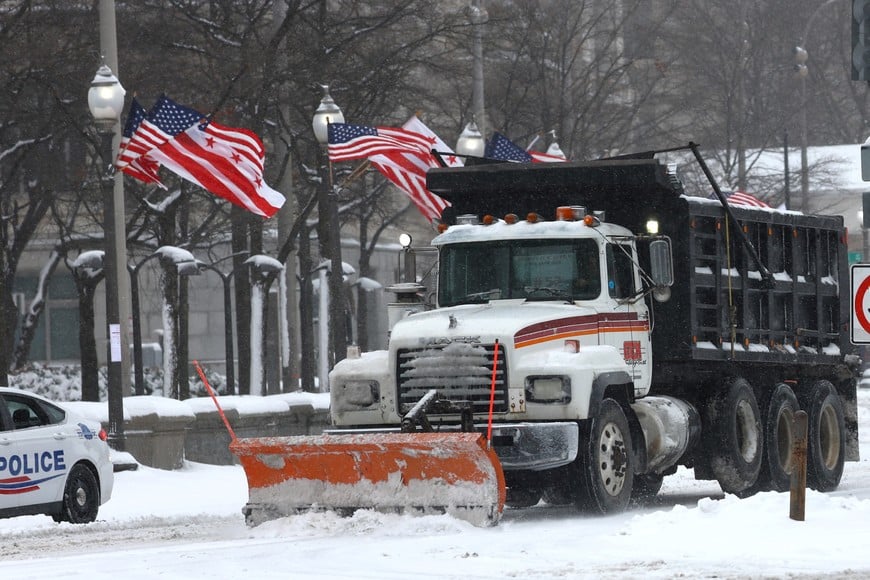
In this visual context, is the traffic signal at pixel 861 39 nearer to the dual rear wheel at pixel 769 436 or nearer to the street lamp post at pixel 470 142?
the dual rear wheel at pixel 769 436

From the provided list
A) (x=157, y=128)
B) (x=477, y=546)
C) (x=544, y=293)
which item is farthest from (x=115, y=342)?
(x=477, y=546)

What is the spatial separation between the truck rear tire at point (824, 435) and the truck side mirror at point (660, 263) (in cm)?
418

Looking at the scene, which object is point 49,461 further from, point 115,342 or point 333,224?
point 333,224

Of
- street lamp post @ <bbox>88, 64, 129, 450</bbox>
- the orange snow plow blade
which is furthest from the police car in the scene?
street lamp post @ <bbox>88, 64, 129, 450</bbox>

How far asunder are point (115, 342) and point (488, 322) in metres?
7.71

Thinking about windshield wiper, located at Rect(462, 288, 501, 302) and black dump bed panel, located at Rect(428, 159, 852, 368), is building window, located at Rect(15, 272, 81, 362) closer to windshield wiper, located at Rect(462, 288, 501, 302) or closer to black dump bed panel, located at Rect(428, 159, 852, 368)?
black dump bed panel, located at Rect(428, 159, 852, 368)

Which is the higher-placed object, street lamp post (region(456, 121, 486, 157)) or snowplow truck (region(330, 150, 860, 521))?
street lamp post (region(456, 121, 486, 157))

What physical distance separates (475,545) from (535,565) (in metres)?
1.20

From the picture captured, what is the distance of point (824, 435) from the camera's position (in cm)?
1980

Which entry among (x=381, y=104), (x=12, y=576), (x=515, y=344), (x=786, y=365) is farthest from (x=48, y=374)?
(x=12, y=576)

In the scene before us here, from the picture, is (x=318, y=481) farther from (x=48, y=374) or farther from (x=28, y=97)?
(x=48, y=374)

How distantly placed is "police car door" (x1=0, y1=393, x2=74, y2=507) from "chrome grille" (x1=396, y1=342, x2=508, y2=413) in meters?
3.50

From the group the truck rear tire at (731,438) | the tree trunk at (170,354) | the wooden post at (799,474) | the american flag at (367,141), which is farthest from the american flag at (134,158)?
the wooden post at (799,474)

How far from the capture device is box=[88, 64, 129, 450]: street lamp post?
20.6m
